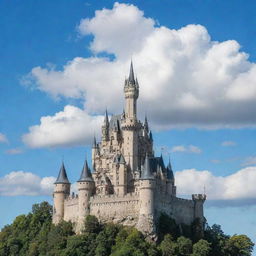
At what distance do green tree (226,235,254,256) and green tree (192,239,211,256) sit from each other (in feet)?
38.6

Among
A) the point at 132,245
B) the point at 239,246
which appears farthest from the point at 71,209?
the point at 239,246

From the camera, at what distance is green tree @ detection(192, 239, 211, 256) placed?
126562 mm

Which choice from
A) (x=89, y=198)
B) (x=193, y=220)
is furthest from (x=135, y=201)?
(x=193, y=220)

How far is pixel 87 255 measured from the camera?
123 metres

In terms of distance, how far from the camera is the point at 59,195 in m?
139

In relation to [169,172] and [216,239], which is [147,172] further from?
[216,239]

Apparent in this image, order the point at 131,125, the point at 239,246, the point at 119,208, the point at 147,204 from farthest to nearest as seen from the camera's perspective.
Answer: the point at 239,246
the point at 131,125
the point at 119,208
the point at 147,204

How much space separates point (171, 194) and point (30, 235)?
1112 inches

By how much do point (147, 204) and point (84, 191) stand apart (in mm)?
12835

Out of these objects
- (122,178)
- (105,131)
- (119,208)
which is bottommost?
(119,208)

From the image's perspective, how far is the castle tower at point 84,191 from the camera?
131000 mm

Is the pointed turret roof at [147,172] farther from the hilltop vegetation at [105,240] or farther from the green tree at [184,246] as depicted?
the green tree at [184,246]

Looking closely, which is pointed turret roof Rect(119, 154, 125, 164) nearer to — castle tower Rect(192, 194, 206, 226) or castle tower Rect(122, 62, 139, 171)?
castle tower Rect(122, 62, 139, 171)

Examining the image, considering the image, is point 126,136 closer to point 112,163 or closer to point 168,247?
point 112,163
